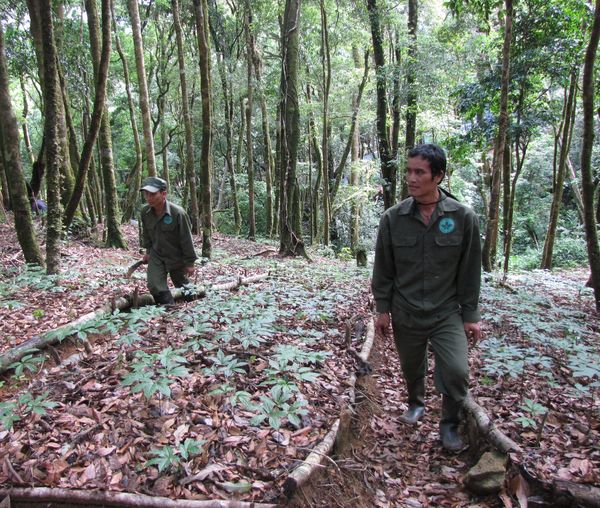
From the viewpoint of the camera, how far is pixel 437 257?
3.44m

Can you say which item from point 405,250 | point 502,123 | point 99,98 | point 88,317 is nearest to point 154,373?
point 88,317

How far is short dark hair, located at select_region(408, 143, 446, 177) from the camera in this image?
3.29 meters

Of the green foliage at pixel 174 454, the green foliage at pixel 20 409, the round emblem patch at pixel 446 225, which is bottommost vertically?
the green foliage at pixel 174 454

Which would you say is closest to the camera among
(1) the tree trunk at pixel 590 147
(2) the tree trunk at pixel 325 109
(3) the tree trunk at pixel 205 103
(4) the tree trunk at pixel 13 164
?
(1) the tree trunk at pixel 590 147

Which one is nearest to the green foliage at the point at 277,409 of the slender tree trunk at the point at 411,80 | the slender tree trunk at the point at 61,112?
the slender tree trunk at the point at 61,112

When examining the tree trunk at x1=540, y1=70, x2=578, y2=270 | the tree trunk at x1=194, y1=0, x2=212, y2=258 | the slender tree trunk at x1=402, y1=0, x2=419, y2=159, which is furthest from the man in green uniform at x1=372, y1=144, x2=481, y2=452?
the tree trunk at x1=540, y1=70, x2=578, y2=270

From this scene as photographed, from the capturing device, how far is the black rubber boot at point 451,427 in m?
3.51

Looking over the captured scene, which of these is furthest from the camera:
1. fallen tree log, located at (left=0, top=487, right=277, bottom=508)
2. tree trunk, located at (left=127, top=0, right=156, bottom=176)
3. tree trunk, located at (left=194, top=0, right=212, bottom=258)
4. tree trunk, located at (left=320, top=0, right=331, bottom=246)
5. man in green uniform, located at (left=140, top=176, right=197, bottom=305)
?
tree trunk, located at (left=320, top=0, right=331, bottom=246)

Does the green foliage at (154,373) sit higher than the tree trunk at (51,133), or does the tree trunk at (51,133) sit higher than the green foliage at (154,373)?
the tree trunk at (51,133)

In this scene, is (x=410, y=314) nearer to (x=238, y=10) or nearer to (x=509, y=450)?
(x=509, y=450)

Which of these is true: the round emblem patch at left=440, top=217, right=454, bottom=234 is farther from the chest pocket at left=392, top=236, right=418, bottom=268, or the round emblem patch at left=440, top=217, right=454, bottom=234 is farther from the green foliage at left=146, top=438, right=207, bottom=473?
the green foliage at left=146, top=438, right=207, bottom=473

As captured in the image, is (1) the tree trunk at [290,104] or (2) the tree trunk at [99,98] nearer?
(2) the tree trunk at [99,98]

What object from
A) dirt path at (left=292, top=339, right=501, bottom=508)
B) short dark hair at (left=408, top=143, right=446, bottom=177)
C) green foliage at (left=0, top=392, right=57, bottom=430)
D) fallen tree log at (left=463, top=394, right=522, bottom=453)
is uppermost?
short dark hair at (left=408, top=143, right=446, bottom=177)

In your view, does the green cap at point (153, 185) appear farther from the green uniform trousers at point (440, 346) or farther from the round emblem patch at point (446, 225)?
the round emblem patch at point (446, 225)
